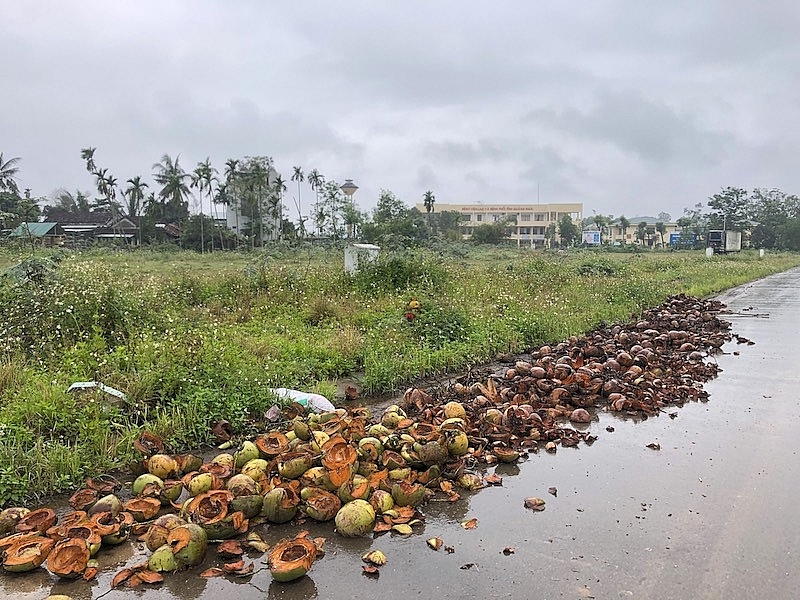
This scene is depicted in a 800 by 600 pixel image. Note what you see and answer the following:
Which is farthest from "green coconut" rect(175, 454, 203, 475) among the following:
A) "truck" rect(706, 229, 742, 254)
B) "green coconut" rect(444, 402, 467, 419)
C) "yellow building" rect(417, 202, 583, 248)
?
"yellow building" rect(417, 202, 583, 248)

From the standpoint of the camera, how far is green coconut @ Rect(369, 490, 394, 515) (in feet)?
11.1

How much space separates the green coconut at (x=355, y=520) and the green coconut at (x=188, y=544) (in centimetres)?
65

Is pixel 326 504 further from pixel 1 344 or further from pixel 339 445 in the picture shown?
pixel 1 344

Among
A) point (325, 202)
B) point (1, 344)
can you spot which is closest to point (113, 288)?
point (1, 344)

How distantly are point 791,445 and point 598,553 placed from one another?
8.17ft

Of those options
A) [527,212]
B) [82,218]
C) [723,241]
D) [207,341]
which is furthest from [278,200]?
[527,212]

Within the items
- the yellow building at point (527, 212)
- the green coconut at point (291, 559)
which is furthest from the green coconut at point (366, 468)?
the yellow building at point (527, 212)

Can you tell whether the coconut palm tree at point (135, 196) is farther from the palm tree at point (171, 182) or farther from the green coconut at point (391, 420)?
the green coconut at point (391, 420)

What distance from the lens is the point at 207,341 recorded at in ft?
19.8

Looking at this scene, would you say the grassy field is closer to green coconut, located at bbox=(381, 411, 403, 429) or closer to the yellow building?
green coconut, located at bbox=(381, 411, 403, 429)

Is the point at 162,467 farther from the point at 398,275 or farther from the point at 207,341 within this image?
the point at 398,275

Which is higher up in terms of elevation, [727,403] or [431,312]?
[431,312]

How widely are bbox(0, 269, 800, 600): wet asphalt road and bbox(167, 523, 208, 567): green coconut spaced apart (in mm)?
77

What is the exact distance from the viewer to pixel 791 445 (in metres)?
4.64
